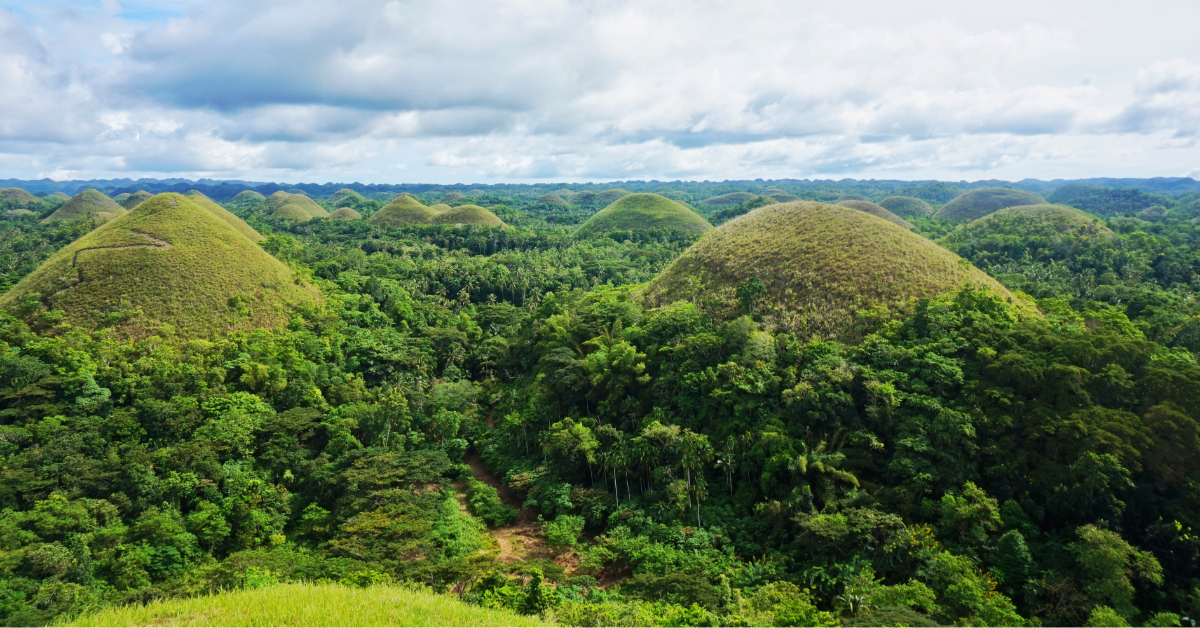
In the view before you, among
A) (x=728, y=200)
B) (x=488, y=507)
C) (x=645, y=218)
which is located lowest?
(x=488, y=507)

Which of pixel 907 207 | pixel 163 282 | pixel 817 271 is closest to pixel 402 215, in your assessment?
pixel 163 282

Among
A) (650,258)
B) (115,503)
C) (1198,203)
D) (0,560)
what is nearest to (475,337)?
(115,503)

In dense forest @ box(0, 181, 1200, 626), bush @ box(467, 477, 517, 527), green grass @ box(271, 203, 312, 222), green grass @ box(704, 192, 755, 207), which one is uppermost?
green grass @ box(704, 192, 755, 207)

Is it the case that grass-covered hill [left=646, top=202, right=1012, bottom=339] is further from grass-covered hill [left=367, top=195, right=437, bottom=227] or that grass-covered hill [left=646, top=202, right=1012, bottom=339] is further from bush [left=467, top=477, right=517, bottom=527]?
grass-covered hill [left=367, top=195, right=437, bottom=227]

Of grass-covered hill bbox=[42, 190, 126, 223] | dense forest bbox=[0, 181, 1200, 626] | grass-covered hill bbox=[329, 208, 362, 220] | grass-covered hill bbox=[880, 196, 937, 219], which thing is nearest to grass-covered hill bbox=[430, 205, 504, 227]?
grass-covered hill bbox=[329, 208, 362, 220]

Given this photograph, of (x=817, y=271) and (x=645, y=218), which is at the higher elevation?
(x=645, y=218)

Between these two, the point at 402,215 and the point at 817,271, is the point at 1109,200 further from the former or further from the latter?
the point at 402,215

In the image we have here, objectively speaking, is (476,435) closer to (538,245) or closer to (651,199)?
(538,245)
